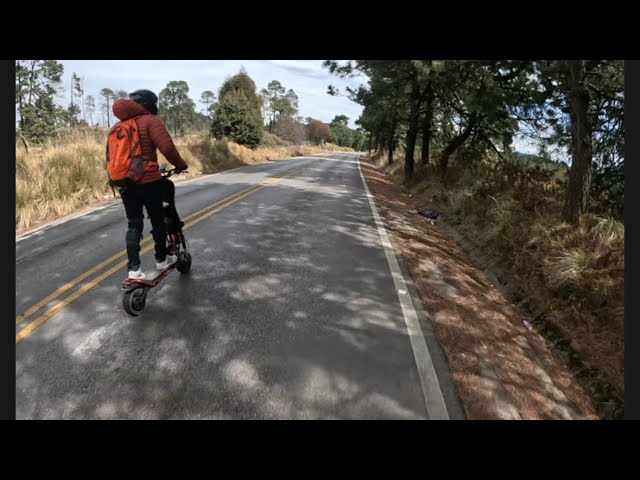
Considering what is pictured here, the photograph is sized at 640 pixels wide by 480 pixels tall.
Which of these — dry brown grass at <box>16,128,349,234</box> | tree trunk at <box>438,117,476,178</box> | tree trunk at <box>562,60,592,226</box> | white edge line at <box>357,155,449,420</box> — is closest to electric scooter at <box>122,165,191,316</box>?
white edge line at <box>357,155,449,420</box>

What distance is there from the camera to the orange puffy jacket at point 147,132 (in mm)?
3539

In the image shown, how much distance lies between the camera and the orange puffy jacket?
11.6ft

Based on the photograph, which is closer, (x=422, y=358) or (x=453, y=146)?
(x=422, y=358)

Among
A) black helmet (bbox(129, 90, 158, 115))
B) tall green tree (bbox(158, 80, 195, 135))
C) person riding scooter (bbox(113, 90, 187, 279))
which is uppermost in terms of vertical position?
tall green tree (bbox(158, 80, 195, 135))

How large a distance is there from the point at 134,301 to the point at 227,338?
1.12 meters

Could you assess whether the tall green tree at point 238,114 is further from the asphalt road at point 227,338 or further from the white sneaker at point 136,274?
the white sneaker at point 136,274

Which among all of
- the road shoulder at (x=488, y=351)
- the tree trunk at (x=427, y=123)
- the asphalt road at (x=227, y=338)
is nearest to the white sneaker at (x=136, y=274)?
the asphalt road at (x=227, y=338)

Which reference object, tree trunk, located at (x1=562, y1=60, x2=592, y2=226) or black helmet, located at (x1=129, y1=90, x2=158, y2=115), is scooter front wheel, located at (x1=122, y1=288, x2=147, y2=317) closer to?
black helmet, located at (x1=129, y1=90, x2=158, y2=115)

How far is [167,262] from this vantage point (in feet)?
14.4

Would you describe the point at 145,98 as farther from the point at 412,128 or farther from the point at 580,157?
the point at 412,128

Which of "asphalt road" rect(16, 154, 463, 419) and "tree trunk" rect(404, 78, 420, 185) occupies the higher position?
"tree trunk" rect(404, 78, 420, 185)

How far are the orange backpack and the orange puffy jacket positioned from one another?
Answer: 0.06m

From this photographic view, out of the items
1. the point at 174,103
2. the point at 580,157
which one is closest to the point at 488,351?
the point at 580,157
